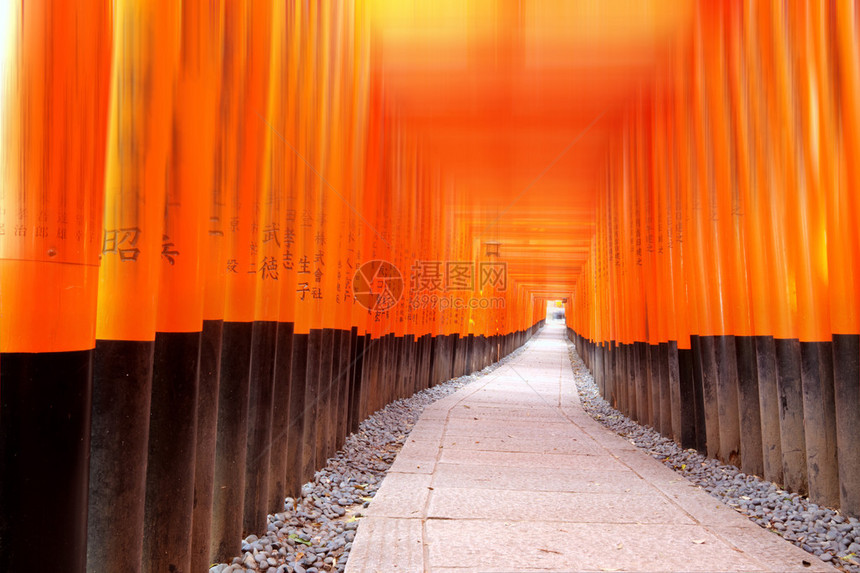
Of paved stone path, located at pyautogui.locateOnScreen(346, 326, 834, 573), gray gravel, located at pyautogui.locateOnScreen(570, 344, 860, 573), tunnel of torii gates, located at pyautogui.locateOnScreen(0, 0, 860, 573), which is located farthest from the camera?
gray gravel, located at pyautogui.locateOnScreen(570, 344, 860, 573)

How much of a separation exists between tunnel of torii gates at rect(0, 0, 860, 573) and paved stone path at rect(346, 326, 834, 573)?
0.67 metres

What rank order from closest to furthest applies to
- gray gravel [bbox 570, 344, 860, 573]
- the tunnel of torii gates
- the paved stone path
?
the tunnel of torii gates < the paved stone path < gray gravel [bbox 570, 344, 860, 573]

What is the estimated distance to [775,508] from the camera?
407cm

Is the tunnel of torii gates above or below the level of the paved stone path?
above

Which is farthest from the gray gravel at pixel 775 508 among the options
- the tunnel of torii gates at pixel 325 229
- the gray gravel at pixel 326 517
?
the gray gravel at pixel 326 517

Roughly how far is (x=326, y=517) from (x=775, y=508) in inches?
→ 111

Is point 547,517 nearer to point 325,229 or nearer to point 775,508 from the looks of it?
point 775,508

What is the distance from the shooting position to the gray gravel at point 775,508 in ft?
10.7

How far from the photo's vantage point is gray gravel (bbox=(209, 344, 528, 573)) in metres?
3.04

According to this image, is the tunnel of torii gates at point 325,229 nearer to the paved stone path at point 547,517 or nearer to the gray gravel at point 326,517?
the gray gravel at point 326,517

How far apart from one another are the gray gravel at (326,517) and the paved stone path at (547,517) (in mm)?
168

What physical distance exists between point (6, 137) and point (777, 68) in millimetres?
4575

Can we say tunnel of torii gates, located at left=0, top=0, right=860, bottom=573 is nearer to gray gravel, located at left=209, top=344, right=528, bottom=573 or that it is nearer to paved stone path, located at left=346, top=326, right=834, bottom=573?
gray gravel, located at left=209, top=344, right=528, bottom=573

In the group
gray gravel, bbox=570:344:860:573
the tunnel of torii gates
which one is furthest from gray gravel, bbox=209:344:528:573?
gray gravel, bbox=570:344:860:573
